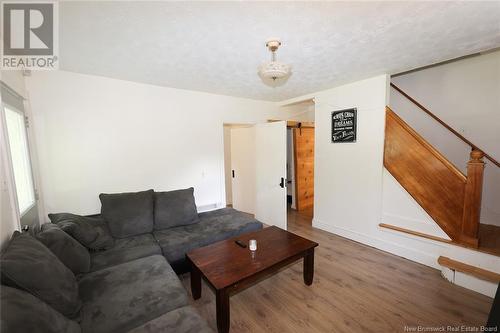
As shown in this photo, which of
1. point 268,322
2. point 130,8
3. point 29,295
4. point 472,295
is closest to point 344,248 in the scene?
point 472,295

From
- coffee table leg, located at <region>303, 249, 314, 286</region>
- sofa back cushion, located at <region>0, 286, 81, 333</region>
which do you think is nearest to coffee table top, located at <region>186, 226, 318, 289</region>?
coffee table leg, located at <region>303, 249, 314, 286</region>

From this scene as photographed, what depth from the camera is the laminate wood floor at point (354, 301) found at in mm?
1701

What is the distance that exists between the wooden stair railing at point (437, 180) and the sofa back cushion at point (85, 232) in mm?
3590

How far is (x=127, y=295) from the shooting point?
1.44 m

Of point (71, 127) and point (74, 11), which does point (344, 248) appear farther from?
point (71, 127)

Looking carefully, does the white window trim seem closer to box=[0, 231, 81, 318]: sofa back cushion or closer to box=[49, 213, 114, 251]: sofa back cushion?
box=[49, 213, 114, 251]: sofa back cushion

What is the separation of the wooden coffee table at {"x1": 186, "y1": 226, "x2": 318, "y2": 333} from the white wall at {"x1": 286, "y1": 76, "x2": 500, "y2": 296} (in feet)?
4.69

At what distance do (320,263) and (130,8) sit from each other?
3.15 meters

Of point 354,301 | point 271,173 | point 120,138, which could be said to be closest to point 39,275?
point 120,138

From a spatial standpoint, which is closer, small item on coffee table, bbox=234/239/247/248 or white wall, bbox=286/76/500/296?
small item on coffee table, bbox=234/239/247/248

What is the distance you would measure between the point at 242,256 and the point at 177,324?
83 centimetres

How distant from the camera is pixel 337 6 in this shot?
1392 mm

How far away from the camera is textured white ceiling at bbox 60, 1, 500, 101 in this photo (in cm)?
141

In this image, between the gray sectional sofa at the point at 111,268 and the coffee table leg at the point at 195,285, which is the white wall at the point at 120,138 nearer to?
the gray sectional sofa at the point at 111,268
